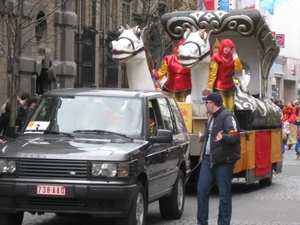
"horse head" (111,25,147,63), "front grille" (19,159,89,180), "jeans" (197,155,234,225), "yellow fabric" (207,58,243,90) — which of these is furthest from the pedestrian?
"horse head" (111,25,147,63)

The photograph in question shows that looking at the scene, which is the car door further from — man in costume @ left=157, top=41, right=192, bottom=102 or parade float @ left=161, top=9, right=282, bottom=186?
man in costume @ left=157, top=41, right=192, bottom=102

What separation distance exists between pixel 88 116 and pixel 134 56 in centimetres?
514

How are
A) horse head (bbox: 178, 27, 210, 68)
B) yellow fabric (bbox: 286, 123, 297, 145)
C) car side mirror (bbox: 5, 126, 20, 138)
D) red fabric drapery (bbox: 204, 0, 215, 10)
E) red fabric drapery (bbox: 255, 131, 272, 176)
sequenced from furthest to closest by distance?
1. red fabric drapery (bbox: 204, 0, 215, 10)
2. yellow fabric (bbox: 286, 123, 297, 145)
3. red fabric drapery (bbox: 255, 131, 272, 176)
4. horse head (bbox: 178, 27, 210, 68)
5. car side mirror (bbox: 5, 126, 20, 138)

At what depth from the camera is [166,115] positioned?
12.9 m

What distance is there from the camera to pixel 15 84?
17469 mm

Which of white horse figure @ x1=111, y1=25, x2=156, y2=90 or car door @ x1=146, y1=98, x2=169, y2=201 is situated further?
white horse figure @ x1=111, y1=25, x2=156, y2=90

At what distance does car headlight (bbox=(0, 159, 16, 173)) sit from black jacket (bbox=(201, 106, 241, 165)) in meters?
Answer: 2.44

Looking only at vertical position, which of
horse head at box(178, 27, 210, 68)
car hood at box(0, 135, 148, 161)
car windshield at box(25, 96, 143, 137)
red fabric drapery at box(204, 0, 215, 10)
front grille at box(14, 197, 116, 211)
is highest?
red fabric drapery at box(204, 0, 215, 10)

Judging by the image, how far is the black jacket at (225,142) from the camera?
11.1 m

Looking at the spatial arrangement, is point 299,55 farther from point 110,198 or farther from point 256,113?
point 110,198

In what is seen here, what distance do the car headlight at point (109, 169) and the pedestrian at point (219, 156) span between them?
132 cm

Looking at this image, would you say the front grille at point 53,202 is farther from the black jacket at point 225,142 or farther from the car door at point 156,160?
the black jacket at point 225,142

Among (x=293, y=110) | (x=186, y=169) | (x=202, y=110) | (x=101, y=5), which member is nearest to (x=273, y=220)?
(x=186, y=169)

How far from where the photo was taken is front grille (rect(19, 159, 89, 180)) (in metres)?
10.4
